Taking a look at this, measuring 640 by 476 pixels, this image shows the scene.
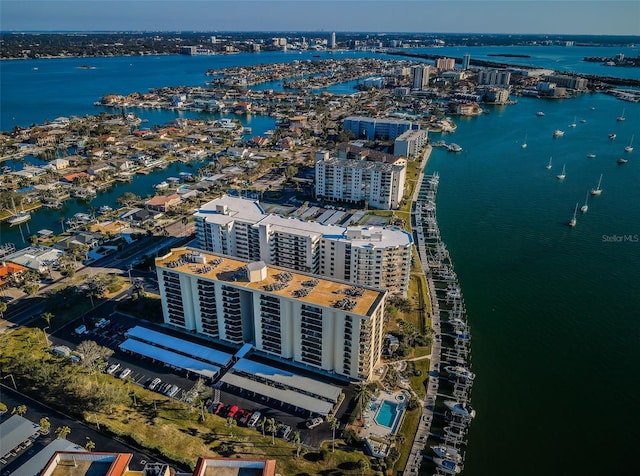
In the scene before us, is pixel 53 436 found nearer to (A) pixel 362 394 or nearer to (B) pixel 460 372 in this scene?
(A) pixel 362 394

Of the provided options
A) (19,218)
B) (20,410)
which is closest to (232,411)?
(20,410)

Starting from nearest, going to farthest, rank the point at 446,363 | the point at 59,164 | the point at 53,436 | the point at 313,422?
the point at 53,436 < the point at 313,422 < the point at 446,363 < the point at 59,164

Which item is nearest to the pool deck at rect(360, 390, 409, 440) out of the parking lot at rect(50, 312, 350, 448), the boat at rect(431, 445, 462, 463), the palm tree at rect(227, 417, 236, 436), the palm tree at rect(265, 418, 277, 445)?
the parking lot at rect(50, 312, 350, 448)

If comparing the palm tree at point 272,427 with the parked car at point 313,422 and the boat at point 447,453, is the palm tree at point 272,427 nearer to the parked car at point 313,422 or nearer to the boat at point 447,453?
the parked car at point 313,422

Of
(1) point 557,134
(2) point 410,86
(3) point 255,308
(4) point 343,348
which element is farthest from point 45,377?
(2) point 410,86

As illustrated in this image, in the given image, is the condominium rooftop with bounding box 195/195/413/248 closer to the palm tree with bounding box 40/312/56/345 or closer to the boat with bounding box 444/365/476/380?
the boat with bounding box 444/365/476/380

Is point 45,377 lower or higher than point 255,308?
lower

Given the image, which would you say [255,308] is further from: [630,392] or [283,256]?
[630,392]
